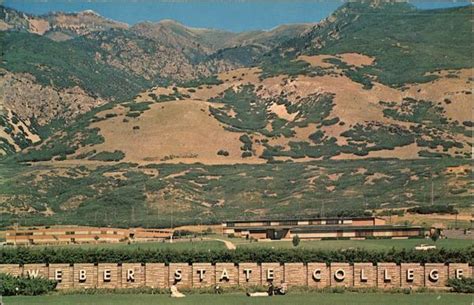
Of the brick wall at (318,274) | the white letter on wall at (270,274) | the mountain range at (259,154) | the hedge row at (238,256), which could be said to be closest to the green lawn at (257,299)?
the brick wall at (318,274)

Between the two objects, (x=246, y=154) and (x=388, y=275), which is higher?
(x=246, y=154)

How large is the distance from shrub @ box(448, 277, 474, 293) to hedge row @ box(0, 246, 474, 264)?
61.8 inches

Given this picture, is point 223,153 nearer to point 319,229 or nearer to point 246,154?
point 246,154

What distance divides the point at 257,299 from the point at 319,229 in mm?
36657

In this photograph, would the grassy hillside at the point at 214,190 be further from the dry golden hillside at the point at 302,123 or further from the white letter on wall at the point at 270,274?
the white letter on wall at the point at 270,274

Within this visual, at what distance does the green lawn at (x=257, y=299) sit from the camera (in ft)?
130

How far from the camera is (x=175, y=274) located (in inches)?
1877

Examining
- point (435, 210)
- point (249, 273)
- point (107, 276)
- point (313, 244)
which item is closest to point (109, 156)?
point (435, 210)

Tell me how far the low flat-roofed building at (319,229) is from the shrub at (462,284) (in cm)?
2710

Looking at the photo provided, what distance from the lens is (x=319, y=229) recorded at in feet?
254

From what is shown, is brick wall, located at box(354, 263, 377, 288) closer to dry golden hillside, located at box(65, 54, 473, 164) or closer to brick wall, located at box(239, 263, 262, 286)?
brick wall, located at box(239, 263, 262, 286)

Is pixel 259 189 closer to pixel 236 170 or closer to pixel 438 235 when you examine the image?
pixel 236 170

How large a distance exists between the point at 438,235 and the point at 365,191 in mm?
47594

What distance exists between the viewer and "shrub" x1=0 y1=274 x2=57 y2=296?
4343cm
